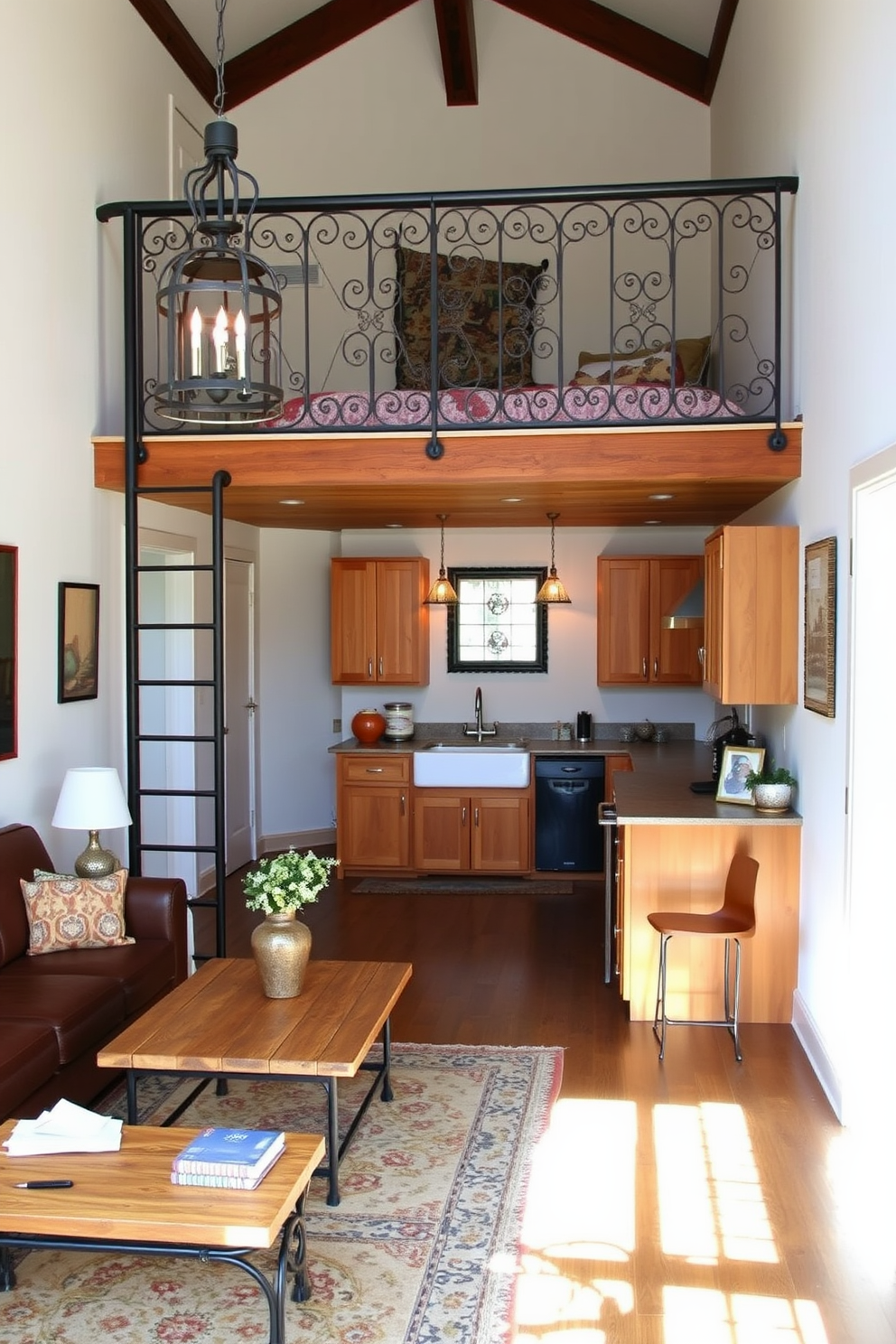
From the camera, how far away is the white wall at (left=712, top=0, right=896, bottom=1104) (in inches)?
143

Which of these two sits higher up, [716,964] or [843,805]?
[843,805]

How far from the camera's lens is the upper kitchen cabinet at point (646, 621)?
7980 mm

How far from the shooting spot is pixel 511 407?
17.3ft

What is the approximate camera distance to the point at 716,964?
5039mm

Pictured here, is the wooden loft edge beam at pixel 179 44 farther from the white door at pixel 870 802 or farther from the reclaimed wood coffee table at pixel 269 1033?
the reclaimed wood coffee table at pixel 269 1033

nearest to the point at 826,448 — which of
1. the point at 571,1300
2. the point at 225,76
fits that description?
the point at 571,1300

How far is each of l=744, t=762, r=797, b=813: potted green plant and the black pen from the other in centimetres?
330

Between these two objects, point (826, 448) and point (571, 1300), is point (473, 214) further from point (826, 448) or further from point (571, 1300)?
point (571, 1300)

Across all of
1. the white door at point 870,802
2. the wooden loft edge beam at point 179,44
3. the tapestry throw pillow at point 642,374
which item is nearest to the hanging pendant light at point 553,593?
the tapestry throw pillow at point 642,374

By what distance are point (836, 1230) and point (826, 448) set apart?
2.70 m

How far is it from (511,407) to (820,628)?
5.63 feet

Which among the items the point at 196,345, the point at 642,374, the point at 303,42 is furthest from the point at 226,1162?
the point at 303,42

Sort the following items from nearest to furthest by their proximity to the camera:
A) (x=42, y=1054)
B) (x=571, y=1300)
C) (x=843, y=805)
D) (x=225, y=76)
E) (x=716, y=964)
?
(x=571, y=1300), (x=42, y=1054), (x=843, y=805), (x=716, y=964), (x=225, y=76)

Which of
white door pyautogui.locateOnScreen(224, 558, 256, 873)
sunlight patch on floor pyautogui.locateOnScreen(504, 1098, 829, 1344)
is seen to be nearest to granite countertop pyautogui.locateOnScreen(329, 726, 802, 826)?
white door pyautogui.locateOnScreen(224, 558, 256, 873)
